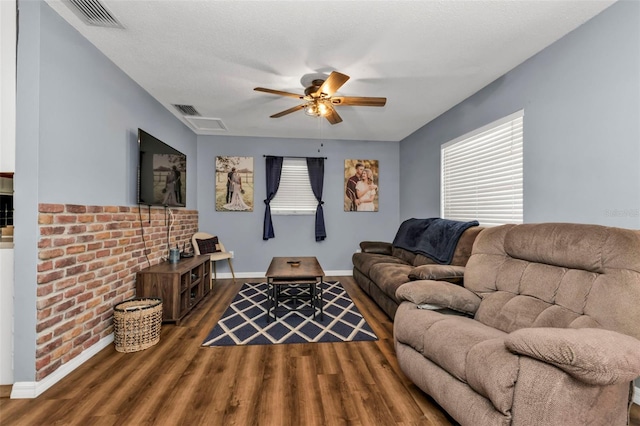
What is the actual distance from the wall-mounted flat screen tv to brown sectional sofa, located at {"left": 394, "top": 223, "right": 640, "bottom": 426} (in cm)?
271

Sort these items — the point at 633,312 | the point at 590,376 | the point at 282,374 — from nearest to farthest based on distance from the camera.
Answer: the point at 590,376, the point at 633,312, the point at 282,374

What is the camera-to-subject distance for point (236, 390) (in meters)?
1.86

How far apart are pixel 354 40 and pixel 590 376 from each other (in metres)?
2.40

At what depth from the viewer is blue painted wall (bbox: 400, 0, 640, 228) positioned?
5.79 ft

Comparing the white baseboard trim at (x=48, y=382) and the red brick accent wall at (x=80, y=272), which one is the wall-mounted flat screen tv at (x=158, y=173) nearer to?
the red brick accent wall at (x=80, y=272)

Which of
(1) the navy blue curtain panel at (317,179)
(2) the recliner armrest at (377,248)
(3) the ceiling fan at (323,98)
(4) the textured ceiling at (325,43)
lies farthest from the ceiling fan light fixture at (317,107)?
(2) the recliner armrest at (377,248)

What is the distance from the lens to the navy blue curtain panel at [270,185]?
16.5 ft

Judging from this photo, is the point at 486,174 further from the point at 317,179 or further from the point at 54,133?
the point at 54,133

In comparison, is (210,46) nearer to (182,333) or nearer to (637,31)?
(182,333)

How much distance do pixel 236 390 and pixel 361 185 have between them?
13.4 feet

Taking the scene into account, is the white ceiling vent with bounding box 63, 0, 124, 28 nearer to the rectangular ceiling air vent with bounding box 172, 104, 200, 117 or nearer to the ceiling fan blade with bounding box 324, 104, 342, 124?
the rectangular ceiling air vent with bounding box 172, 104, 200, 117

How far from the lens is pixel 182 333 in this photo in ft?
8.98

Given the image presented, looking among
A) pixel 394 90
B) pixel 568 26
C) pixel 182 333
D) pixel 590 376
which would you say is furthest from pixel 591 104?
pixel 182 333

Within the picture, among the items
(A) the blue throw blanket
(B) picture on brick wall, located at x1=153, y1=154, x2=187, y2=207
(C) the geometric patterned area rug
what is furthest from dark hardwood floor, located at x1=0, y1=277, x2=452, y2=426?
(B) picture on brick wall, located at x1=153, y1=154, x2=187, y2=207
